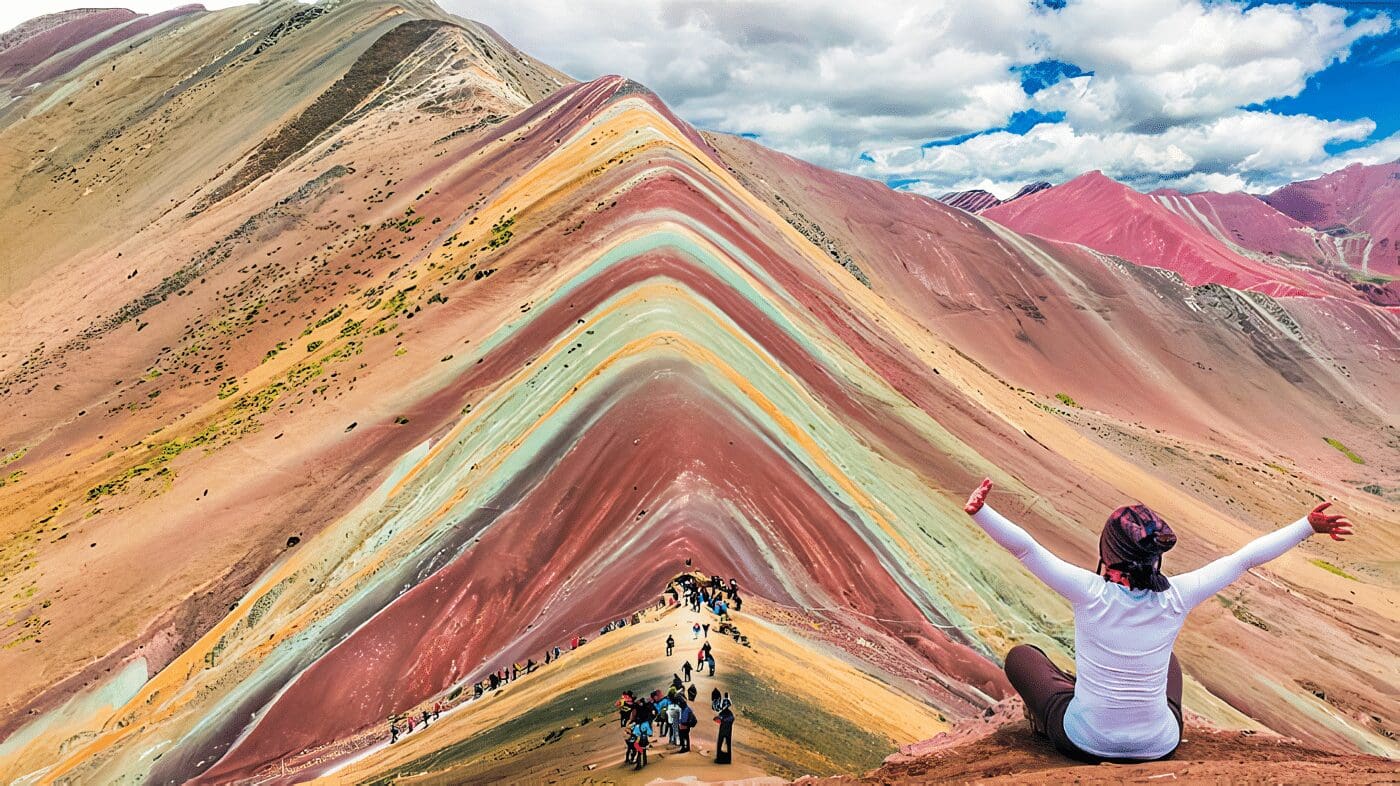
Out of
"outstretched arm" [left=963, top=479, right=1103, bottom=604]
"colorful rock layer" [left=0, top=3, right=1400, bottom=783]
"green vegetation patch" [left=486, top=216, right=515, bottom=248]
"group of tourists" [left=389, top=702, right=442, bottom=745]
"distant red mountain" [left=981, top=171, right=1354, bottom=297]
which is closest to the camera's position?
"outstretched arm" [left=963, top=479, right=1103, bottom=604]

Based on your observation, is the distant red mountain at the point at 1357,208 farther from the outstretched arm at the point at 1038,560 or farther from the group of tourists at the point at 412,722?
the outstretched arm at the point at 1038,560

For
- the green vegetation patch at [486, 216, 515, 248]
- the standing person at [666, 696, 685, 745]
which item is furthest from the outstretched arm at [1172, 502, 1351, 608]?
the green vegetation patch at [486, 216, 515, 248]

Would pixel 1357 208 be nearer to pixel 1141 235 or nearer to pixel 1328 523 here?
pixel 1141 235

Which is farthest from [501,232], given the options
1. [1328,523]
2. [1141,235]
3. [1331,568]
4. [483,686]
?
[1141,235]

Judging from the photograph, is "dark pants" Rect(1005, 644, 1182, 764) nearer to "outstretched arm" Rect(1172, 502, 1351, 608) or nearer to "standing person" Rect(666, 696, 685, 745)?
"outstretched arm" Rect(1172, 502, 1351, 608)

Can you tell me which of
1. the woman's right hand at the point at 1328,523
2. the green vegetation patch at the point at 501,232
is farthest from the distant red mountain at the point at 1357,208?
the woman's right hand at the point at 1328,523
